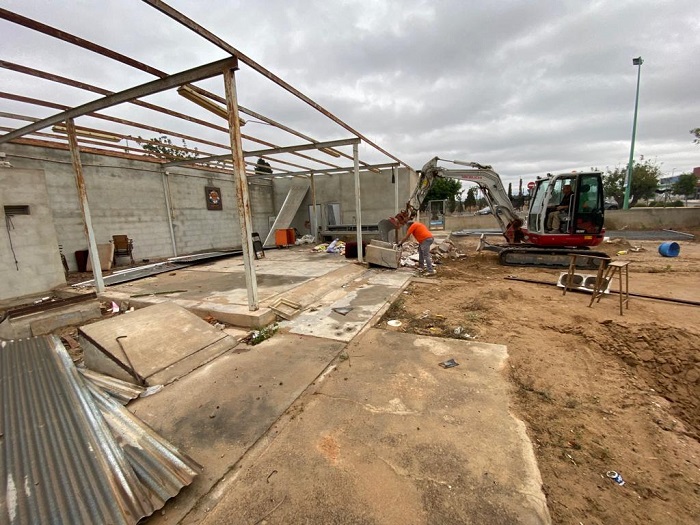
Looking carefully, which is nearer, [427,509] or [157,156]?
[427,509]

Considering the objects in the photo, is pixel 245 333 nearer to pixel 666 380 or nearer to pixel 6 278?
pixel 666 380

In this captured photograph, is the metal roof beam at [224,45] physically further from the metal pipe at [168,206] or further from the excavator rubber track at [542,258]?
the metal pipe at [168,206]

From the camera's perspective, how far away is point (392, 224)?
379 inches

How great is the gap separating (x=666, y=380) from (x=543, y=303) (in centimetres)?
237

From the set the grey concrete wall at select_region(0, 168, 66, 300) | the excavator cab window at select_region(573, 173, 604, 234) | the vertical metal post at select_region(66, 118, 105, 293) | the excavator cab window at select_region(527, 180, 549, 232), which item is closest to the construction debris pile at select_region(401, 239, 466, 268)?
the excavator cab window at select_region(527, 180, 549, 232)

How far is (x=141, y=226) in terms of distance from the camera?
10.6 m

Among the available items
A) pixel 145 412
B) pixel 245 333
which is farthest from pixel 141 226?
pixel 145 412

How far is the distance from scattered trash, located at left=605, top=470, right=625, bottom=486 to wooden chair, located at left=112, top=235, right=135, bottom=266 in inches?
491

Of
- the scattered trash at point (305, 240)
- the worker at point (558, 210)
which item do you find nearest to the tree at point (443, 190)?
the scattered trash at point (305, 240)

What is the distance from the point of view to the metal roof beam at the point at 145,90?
13.4 feet

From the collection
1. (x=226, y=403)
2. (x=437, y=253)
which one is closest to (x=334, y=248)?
(x=437, y=253)

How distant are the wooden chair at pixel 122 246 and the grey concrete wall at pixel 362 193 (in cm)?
860

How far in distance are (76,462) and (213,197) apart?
1321 cm

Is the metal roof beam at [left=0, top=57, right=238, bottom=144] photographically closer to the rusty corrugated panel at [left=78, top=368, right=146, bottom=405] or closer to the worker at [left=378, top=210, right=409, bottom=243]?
the rusty corrugated panel at [left=78, top=368, right=146, bottom=405]
